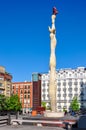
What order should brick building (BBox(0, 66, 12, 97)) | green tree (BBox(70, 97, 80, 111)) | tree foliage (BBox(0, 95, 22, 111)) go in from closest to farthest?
tree foliage (BBox(0, 95, 22, 111)), brick building (BBox(0, 66, 12, 97)), green tree (BBox(70, 97, 80, 111))

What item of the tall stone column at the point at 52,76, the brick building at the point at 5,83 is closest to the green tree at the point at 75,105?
the brick building at the point at 5,83

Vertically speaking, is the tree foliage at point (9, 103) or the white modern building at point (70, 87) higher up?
the white modern building at point (70, 87)

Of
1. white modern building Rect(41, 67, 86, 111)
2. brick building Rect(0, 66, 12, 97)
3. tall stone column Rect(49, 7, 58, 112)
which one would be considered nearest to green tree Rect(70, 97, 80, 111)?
white modern building Rect(41, 67, 86, 111)

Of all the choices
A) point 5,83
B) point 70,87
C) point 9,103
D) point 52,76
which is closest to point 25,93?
point 70,87

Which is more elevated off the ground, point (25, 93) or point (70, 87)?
point (70, 87)

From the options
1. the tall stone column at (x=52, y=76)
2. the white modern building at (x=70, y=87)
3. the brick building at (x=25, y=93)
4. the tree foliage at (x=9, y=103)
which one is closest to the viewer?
the tall stone column at (x=52, y=76)

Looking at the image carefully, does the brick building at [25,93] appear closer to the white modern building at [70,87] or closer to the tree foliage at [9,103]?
the white modern building at [70,87]

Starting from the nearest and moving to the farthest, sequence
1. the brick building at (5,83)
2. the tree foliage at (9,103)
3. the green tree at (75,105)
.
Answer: the tree foliage at (9,103), the brick building at (5,83), the green tree at (75,105)

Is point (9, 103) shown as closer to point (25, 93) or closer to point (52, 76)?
point (25, 93)

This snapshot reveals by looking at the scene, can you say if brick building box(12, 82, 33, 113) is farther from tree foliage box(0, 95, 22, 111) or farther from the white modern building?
tree foliage box(0, 95, 22, 111)

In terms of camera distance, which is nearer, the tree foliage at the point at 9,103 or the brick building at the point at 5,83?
the tree foliage at the point at 9,103

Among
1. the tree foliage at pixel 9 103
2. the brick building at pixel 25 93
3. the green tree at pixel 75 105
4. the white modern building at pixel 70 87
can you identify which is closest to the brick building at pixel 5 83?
the tree foliage at pixel 9 103

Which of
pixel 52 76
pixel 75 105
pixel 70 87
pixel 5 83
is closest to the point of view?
pixel 52 76

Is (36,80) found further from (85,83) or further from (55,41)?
(55,41)
